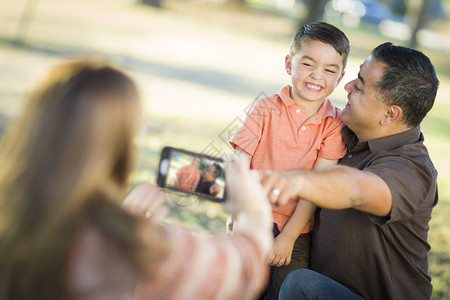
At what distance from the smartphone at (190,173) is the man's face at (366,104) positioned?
48.7 inches

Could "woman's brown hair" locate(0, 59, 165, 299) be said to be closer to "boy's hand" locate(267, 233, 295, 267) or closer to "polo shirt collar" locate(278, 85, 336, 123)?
"boy's hand" locate(267, 233, 295, 267)

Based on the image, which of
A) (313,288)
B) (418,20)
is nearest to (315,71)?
(313,288)

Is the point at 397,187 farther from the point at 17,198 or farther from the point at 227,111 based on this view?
the point at 227,111

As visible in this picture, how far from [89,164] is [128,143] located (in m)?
0.16

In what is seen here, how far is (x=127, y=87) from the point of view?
5.60ft

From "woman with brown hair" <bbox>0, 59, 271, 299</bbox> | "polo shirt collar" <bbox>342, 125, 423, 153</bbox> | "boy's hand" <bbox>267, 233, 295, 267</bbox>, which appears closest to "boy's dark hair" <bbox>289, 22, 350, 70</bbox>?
"polo shirt collar" <bbox>342, 125, 423, 153</bbox>

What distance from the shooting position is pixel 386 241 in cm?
292

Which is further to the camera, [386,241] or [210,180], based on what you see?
[386,241]

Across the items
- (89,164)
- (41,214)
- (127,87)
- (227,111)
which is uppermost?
(127,87)

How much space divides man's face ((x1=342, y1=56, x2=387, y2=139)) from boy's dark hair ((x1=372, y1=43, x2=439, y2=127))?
34 mm

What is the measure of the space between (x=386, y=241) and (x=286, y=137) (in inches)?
31.3

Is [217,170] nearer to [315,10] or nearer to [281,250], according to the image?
[281,250]

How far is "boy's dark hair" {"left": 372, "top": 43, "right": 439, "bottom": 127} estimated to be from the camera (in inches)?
118

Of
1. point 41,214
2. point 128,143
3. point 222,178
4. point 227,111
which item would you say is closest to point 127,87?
point 128,143
